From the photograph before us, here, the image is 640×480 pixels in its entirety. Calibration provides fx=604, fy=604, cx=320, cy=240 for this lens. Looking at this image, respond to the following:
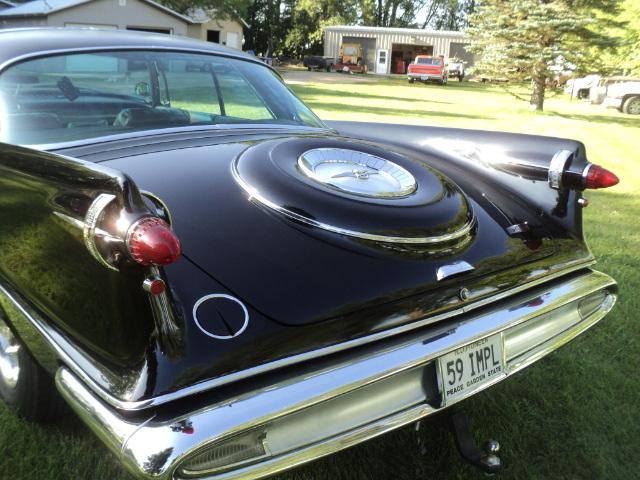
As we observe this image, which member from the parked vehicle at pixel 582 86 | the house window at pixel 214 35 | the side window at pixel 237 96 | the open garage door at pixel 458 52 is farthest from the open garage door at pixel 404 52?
the side window at pixel 237 96

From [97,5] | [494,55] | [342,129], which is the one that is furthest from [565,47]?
[97,5]

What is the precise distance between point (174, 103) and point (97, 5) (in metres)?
26.6

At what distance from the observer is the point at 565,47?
16.2m

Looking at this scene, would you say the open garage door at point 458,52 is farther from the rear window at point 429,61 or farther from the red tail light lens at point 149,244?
the red tail light lens at point 149,244

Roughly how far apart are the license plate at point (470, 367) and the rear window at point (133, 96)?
145 centimetres

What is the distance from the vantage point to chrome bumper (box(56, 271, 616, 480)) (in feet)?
4.30

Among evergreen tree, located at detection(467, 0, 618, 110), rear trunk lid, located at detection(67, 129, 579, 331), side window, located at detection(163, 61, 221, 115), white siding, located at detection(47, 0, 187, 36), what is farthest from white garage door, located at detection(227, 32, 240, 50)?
rear trunk lid, located at detection(67, 129, 579, 331)

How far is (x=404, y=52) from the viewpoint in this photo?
157 feet

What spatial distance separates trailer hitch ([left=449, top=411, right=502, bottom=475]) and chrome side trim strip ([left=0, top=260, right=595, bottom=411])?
1.31ft

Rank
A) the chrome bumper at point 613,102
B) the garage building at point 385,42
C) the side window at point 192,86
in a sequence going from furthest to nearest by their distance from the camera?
the garage building at point 385,42 → the chrome bumper at point 613,102 → the side window at point 192,86

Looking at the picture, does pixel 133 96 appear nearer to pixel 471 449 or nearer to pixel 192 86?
pixel 192 86

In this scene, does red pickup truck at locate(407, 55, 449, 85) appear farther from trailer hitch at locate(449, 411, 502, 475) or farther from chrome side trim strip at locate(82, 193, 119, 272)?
chrome side trim strip at locate(82, 193, 119, 272)

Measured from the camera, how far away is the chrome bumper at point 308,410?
4.30 ft

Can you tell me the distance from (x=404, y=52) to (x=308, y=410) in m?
49.2
